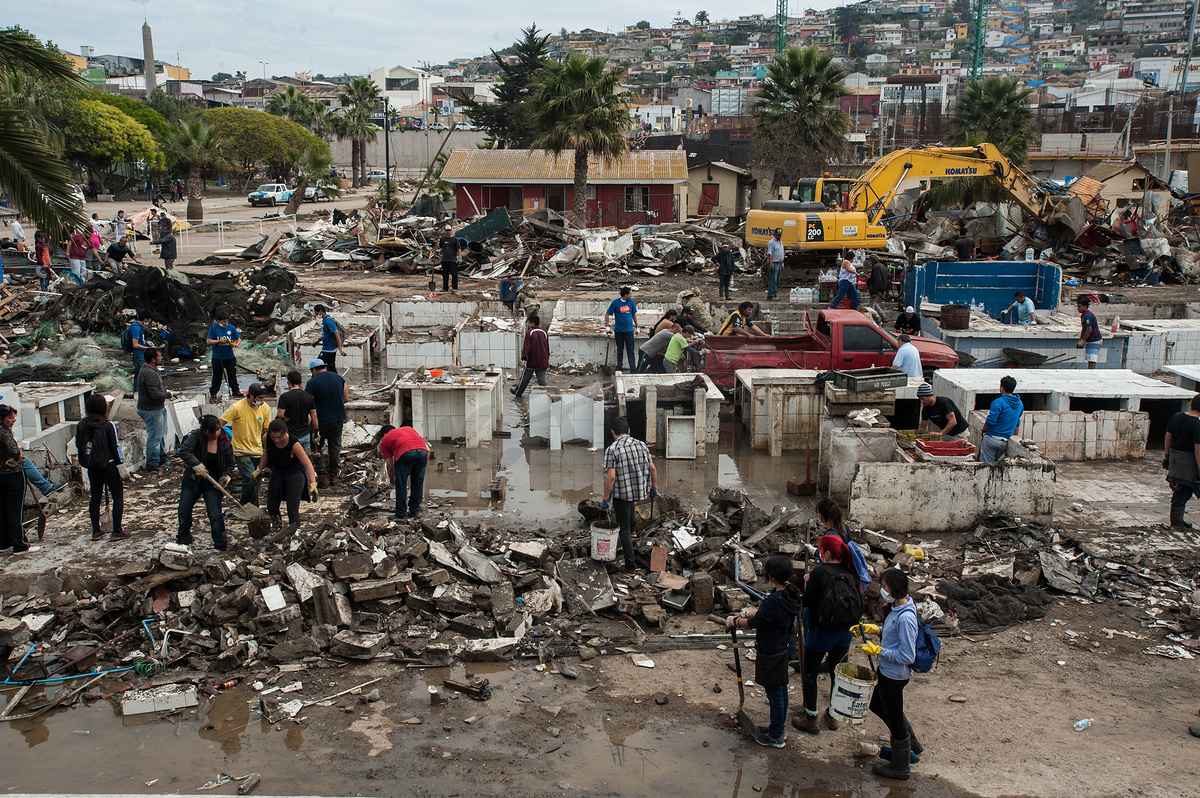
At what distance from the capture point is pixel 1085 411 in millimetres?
11766

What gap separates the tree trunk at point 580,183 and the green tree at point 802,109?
9.06 meters

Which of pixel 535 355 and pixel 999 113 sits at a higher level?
pixel 999 113

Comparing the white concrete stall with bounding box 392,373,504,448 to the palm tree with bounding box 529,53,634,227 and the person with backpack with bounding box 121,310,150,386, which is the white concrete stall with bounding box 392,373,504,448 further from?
the palm tree with bounding box 529,53,634,227

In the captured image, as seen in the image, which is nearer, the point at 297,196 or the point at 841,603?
the point at 841,603

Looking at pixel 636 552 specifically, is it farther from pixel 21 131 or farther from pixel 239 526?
pixel 21 131

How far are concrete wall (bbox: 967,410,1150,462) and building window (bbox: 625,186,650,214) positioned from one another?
87.0 feet

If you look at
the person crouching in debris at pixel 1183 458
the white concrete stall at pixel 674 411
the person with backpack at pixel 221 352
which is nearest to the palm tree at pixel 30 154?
the person with backpack at pixel 221 352

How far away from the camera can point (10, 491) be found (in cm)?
813

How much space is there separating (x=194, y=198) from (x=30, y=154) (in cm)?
3434

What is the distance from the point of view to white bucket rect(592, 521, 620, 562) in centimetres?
815

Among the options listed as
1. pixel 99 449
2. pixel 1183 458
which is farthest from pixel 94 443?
pixel 1183 458

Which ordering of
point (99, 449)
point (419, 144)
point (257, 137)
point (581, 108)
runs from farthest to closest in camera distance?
point (419, 144) < point (257, 137) < point (581, 108) < point (99, 449)

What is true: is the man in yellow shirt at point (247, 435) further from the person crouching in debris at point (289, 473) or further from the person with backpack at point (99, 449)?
the person with backpack at point (99, 449)

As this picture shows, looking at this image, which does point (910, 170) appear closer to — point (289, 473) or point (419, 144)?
point (289, 473)
